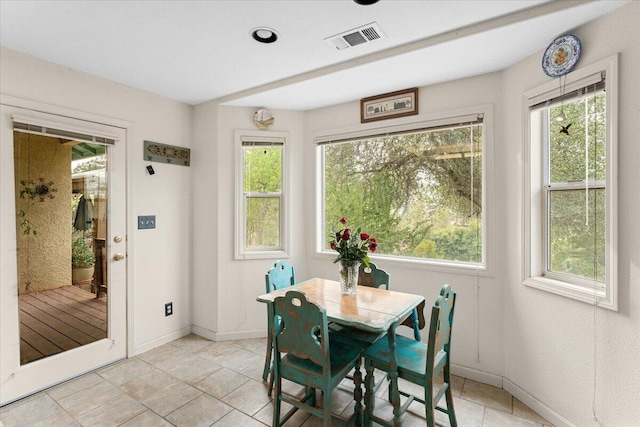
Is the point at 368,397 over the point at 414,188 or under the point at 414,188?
under

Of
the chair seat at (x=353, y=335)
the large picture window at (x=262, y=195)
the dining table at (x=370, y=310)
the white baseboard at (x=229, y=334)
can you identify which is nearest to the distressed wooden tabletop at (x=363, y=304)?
the dining table at (x=370, y=310)

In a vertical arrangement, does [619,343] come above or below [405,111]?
below

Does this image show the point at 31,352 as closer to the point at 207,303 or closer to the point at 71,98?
the point at 207,303

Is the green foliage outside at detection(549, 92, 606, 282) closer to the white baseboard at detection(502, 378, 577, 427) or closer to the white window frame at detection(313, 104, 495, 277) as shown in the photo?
the white window frame at detection(313, 104, 495, 277)

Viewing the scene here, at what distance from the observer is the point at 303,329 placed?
1.72 metres

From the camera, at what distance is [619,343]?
1686 mm

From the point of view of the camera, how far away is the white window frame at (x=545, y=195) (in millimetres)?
1688

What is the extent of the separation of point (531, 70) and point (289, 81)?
1884 millimetres

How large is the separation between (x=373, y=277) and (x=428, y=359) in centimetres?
96

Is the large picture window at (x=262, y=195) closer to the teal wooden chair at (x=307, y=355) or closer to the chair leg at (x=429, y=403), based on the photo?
the teal wooden chair at (x=307, y=355)

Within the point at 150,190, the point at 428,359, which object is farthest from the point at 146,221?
the point at 428,359

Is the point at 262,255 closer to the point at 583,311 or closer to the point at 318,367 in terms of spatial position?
the point at 318,367

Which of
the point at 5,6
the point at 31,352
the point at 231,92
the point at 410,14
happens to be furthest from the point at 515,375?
the point at 5,6

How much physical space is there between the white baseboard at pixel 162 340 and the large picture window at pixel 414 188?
1872mm
